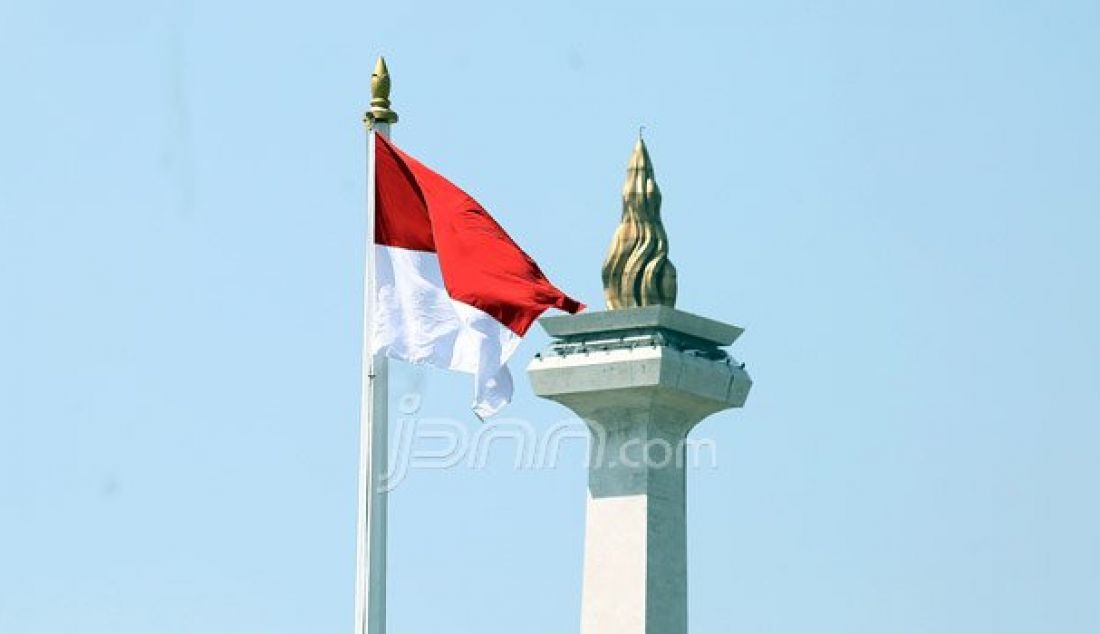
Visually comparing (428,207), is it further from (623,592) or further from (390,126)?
(623,592)

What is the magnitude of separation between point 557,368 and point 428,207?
1262 inches

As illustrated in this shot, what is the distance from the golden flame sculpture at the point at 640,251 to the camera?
268 ft

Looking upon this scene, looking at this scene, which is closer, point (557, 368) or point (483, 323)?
point (483, 323)

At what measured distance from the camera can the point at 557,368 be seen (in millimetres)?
80500

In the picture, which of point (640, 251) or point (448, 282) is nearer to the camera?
point (448, 282)

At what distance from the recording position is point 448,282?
48.3 meters

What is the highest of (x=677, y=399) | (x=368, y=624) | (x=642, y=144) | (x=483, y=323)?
(x=642, y=144)

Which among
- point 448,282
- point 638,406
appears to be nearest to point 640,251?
point 638,406

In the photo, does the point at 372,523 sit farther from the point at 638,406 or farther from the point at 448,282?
the point at 638,406

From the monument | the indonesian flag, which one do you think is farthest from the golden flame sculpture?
the indonesian flag

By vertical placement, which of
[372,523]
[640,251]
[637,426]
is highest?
[640,251]

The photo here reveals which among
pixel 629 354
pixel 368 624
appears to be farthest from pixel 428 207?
pixel 629 354

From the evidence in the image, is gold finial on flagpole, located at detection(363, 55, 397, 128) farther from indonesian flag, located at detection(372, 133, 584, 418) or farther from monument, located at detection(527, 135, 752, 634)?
monument, located at detection(527, 135, 752, 634)

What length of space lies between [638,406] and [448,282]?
32392 mm
